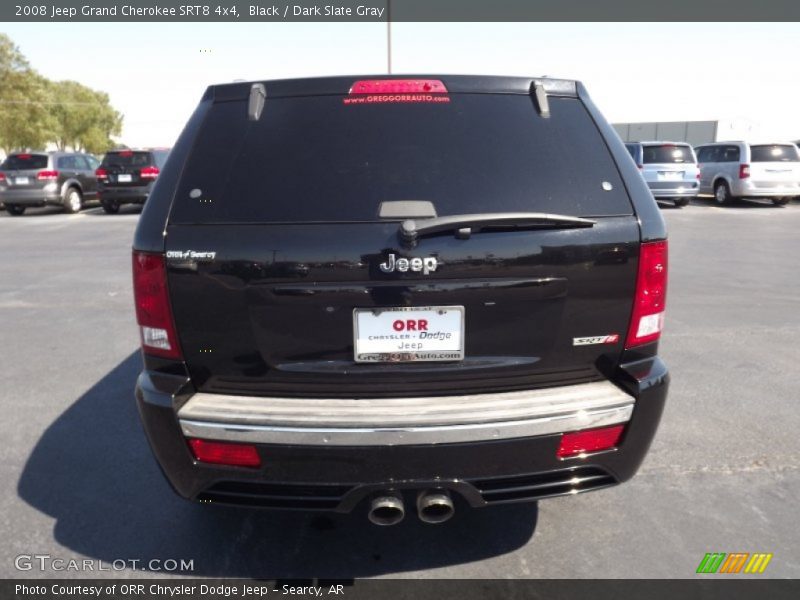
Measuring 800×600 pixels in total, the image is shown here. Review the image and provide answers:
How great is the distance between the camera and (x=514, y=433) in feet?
7.29

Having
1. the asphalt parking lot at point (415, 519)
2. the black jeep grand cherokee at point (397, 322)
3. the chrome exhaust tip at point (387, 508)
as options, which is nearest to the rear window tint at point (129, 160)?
the asphalt parking lot at point (415, 519)

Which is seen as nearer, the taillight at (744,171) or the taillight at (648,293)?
the taillight at (648,293)

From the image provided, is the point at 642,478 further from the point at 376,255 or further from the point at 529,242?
the point at 376,255

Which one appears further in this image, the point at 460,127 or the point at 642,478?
the point at 642,478

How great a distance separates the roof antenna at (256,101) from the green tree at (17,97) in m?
52.5

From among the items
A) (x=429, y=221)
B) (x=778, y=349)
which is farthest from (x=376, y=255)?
(x=778, y=349)

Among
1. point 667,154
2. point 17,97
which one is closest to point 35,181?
point 667,154

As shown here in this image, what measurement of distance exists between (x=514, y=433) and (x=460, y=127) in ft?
4.11

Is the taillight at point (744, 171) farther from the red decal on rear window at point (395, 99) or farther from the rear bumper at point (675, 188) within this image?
the red decal on rear window at point (395, 99)

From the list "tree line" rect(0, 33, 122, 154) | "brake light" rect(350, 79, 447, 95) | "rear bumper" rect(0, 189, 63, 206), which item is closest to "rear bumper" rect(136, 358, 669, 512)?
"brake light" rect(350, 79, 447, 95)

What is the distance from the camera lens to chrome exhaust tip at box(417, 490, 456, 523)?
2.29m

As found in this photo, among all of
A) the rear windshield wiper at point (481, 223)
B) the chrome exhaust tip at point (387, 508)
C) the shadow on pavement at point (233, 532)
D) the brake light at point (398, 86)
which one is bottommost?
the shadow on pavement at point (233, 532)

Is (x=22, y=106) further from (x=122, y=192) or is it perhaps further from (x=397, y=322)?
(x=397, y=322)

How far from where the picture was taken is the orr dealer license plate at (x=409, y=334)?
2.30 meters
